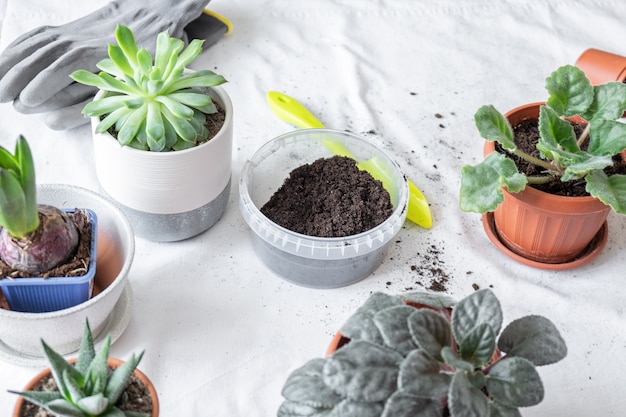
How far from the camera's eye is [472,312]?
0.79m

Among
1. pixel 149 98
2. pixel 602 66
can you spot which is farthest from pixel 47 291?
pixel 602 66

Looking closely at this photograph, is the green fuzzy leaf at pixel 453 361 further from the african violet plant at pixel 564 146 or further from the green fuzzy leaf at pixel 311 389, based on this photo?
the african violet plant at pixel 564 146

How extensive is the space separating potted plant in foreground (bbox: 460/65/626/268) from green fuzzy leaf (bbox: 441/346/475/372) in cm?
31

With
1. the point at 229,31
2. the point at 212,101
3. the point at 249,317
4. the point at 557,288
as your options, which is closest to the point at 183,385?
the point at 249,317

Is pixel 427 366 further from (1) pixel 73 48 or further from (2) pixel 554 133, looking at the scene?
(1) pixel 73 48

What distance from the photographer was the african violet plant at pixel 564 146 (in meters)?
1.01

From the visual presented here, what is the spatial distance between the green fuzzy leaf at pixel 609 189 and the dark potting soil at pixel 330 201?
0.28 m

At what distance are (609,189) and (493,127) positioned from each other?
6.6 inches

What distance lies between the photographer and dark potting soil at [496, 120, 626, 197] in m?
1.08

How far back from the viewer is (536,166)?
111 centimetres

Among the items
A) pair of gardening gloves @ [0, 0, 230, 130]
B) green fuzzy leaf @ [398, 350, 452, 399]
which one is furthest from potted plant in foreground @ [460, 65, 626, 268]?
pair of gardening gloves @ [0, 0, 230, 130]

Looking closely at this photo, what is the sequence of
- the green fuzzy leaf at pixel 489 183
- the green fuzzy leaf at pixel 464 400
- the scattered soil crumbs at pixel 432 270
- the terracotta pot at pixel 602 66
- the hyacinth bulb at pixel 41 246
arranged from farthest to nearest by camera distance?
the terracotta pot at pixel 602 66 < the scattered soil crumbs at pixel 432 270 < the green fuzzy leaf at pixel 489 183 < the hyacinth bulb at pixel 41 246 < the green fuzzy leaf at pixel 464 400

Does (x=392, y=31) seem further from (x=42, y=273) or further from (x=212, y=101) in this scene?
(x=42, y=273)

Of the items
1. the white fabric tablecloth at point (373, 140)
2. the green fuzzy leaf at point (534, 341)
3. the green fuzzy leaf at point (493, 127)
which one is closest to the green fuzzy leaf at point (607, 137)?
the green fuzzy leaf at point (493, 127)
